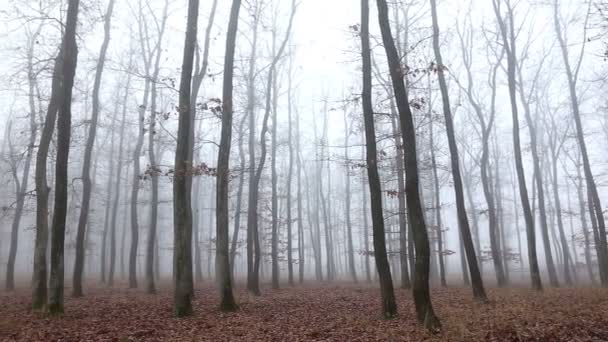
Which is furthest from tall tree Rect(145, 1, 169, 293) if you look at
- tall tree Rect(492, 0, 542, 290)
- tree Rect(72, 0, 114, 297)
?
tall tree Rect(492, 0, 542, 290)

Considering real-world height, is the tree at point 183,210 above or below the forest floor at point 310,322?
above

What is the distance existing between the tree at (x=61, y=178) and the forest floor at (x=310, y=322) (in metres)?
0.74

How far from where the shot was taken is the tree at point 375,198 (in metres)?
10.8

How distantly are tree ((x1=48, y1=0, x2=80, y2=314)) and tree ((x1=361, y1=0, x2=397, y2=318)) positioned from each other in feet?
27.3

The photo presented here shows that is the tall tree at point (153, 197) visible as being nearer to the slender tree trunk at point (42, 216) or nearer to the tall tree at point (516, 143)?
the slender tree trunk at point (42, 216)

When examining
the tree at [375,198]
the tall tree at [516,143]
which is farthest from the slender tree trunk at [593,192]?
the tree at [375,198]

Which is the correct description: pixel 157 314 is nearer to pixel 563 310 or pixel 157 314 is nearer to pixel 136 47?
pixel 563 310

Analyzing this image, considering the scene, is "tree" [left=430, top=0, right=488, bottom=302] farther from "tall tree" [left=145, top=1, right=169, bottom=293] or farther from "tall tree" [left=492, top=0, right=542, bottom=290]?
"tall tree" [left=145, top=1, right=169, bottom=293]

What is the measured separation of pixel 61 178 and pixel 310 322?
7.75 meters

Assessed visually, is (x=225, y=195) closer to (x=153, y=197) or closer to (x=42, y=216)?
(x=42, y=216)

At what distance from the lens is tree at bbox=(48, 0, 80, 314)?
34.4ft

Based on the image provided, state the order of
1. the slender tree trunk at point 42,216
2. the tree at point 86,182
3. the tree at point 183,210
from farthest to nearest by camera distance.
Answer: the tree at point 86,182 → the slender tree trunk at point 42,216 → the tree at point 183,210

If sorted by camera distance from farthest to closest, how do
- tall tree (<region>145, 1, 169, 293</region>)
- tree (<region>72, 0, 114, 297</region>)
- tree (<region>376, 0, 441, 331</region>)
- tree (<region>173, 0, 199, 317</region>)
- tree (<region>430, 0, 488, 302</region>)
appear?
1. tall tree (<region>145, 1, 169, 293</region>)
2. tree (<region>72, 0, 114, 297</region>)
3. tree (<region>430, 0, 488, 302</region>)
4. tree (<region>173, 0, 199, 317</region>)
5. tree (<region>376, 0, 441, 331</region>)

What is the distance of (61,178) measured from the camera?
35.7 ft
